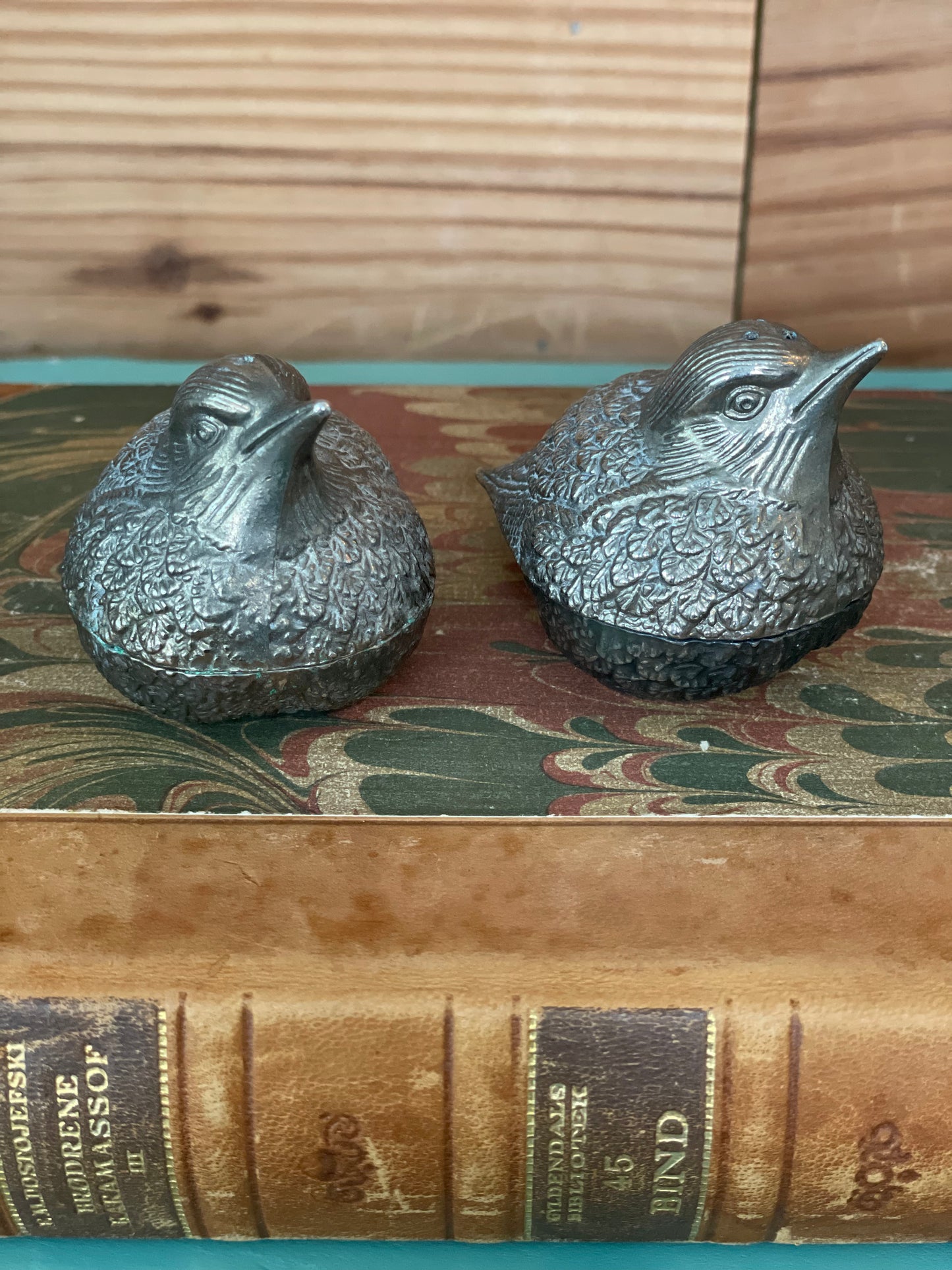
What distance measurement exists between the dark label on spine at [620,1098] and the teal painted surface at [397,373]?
0.89 meters

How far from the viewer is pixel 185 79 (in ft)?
4.64

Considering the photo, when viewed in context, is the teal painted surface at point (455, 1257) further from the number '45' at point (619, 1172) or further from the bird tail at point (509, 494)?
the bird tail at point (509, 494)

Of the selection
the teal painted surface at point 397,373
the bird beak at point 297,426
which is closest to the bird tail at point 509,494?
the bird beak at point 297,426

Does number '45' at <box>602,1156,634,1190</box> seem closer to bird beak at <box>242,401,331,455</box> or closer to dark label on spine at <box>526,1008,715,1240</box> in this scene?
dark label on spine at <box>526,1008,715,1240</box>

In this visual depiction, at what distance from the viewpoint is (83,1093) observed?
0.77 meters

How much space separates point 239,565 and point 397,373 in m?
0.77

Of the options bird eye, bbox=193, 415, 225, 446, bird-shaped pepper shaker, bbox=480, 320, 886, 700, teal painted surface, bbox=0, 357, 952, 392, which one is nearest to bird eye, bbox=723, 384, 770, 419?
bird-shaped pepper shaker, bbox=480, 320, 886, 700

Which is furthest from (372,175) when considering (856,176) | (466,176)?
(856,176)

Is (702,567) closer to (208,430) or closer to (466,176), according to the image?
(208,430)

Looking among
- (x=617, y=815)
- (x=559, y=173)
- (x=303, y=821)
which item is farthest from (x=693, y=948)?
(x=559, y=173)

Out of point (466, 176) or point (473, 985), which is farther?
point (466, 176)

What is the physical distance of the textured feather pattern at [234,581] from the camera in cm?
82

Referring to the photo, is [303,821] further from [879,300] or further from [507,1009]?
[879,300]

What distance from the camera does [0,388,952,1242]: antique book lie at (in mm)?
774
